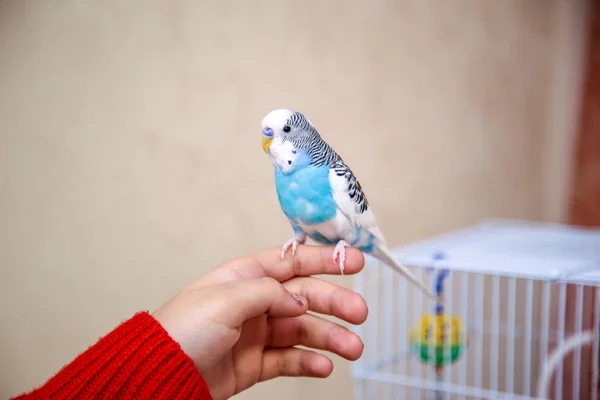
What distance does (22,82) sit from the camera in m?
0.74

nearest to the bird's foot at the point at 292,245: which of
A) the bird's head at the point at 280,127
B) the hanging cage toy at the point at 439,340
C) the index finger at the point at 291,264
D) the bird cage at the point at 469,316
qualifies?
the index finger at the point at 291,264

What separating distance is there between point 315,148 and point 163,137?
1.22 ft

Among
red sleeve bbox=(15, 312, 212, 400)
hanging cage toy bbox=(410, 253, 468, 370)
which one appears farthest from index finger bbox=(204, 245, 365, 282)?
hanging cage toy bbox=(410, 253, 468, 370)

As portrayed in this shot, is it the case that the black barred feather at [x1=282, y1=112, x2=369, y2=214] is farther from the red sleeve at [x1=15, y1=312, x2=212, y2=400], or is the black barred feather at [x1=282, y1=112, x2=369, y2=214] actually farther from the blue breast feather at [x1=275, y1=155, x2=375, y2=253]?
the red sleeve at [x1=15, y1=312, x2=212, y2=400]

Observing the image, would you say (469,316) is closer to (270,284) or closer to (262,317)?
(262,317)

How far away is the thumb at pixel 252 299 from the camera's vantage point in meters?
0.68

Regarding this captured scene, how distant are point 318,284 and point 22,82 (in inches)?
19.8

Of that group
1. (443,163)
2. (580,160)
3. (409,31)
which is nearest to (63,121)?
(409,31)

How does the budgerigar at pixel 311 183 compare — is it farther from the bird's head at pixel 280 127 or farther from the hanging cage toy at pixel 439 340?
the hanging cage toy at pixel 439 340

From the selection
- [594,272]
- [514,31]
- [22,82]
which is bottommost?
[594,272]

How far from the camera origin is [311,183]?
0.67 meters

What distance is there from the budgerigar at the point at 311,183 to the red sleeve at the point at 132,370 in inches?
8.3

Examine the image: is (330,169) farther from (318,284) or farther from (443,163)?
(443,163)

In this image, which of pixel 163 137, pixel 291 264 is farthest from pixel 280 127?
pixel 163 137
